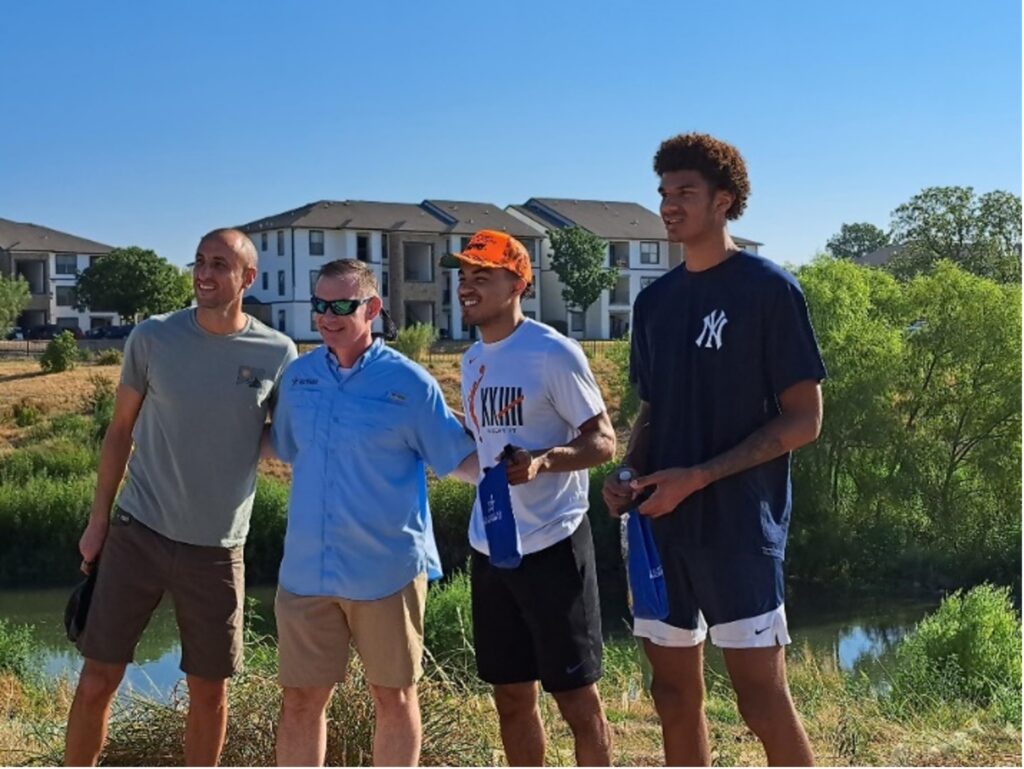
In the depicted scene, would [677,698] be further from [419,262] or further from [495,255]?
[419,262]

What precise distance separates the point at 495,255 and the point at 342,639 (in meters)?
1.30

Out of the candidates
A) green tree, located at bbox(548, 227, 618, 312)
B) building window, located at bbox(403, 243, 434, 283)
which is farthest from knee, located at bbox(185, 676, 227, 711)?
building window, located at bbox(403, 243, 434, 283)

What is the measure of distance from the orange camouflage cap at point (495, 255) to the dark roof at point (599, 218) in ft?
216

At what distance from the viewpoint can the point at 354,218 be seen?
6481cm

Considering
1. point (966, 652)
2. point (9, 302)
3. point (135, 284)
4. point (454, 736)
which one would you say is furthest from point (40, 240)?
point (454, 736)

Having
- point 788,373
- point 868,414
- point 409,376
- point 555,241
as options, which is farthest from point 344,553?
point 555,241

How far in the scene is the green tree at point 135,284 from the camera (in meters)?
56.9

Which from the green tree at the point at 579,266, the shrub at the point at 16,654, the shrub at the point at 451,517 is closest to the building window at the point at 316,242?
the green tree at the point at 579,266

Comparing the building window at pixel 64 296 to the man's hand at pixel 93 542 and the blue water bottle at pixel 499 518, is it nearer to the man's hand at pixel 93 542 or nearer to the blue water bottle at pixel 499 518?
the man's hand at pixel 93 542

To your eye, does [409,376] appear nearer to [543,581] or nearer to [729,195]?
[543,581]

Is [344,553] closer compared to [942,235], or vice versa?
[344,553]

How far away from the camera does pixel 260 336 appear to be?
178 inches

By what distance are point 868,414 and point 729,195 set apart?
29206mm

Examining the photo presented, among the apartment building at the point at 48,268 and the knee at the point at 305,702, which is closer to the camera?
the knee at the point at 305,702
